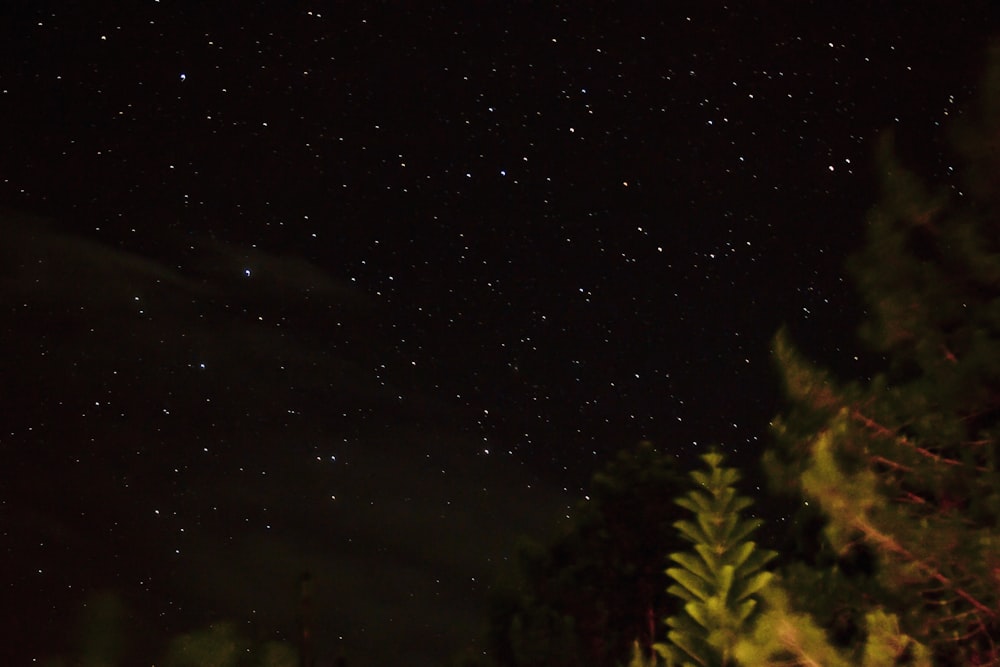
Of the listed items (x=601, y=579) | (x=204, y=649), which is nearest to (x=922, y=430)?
(x=204, y=649)

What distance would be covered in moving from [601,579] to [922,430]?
45.2ft

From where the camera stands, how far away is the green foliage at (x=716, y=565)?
44.4 feet

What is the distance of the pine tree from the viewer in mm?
7434

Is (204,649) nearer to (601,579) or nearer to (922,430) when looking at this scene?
(922,430)

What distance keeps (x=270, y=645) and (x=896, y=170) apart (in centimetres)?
649

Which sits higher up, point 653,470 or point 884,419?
point 653,470

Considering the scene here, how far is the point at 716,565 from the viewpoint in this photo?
1409cm

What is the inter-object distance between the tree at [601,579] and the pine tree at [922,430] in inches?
492

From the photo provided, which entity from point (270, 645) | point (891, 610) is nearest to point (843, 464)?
point (891, 610)

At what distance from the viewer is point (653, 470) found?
21.6m

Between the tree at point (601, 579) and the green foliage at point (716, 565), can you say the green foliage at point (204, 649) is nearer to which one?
the green foliage at point (716, 565)

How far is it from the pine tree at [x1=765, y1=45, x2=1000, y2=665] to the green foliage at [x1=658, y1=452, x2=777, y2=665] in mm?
5330

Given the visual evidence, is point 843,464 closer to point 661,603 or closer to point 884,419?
point 884,419

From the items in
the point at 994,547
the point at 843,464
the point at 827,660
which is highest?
the point at 843,464
